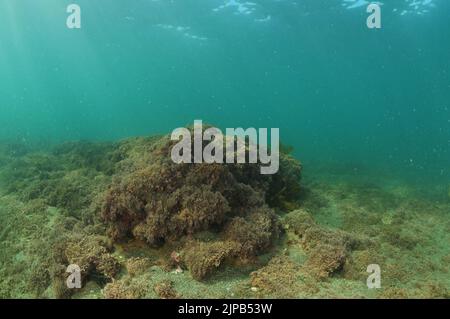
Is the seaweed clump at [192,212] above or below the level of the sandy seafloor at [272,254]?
above

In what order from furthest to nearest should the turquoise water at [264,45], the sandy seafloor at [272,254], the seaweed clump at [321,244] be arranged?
the turquoise water at [264,45] → the seaweed clump at [321,244] → the sandy seafloor at [272,254]

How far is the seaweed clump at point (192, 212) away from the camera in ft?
26.8

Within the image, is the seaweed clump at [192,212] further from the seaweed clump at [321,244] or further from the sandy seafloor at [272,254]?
the seaweed clump at [321,244]

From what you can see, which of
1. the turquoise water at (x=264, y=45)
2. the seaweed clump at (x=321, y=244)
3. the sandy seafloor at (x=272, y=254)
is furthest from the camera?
the turquoise water at (x=264, y=45)

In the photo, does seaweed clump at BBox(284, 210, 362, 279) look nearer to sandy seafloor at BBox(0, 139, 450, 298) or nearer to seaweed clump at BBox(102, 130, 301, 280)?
sandy seafloor at BBox(0, 139, 450, 298)

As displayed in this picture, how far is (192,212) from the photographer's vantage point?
28.4 feet

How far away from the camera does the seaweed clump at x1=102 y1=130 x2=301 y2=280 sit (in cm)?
818

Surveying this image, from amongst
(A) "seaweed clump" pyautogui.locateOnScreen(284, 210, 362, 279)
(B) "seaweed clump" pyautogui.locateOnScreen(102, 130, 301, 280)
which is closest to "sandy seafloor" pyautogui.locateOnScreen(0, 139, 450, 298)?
(A) "seaweed clump" pyautogui.locateOnScreen(284, 210, 362, 279)

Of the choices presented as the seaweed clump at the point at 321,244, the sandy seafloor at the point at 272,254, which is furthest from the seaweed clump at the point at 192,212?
the seaweed clump at the point at 321,244

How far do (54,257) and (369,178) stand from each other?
18132mm

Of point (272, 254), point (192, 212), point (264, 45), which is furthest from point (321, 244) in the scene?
point (264, 45)

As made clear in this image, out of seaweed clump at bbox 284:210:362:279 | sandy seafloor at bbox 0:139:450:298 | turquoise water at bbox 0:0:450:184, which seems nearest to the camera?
sandy seafloor at bbox 0:139:450:298
